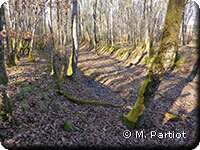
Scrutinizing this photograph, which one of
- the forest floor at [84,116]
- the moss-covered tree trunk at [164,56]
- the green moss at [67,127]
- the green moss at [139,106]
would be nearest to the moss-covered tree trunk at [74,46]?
the forest floor at [84,116]

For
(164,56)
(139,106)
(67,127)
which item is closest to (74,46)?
(67,127)

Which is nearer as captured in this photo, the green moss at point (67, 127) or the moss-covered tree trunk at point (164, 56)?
the moss-covered tree trunk at point (164, 56)

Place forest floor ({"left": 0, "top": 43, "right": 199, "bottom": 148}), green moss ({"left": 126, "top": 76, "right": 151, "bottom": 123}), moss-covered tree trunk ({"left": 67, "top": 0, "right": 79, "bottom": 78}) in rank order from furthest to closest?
moss-covered tree trunk ({"left": 67, "top": 0, "right": 79, "bottom": 78})
green moss ({"left": 126, "top": 76, "right": 151, "bottom": 123})
forest floor ({"left": 0, "top": 43, "right": 199, "bottom": 148})

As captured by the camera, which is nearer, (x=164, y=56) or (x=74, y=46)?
(x=164, y=56)

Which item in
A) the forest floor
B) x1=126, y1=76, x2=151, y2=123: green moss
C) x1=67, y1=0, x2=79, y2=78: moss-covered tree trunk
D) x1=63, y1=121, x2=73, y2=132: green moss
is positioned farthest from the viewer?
x1=67, y1=0, x2=79, y2=78: moss-covered tree trunk

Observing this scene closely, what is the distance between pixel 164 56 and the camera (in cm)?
479

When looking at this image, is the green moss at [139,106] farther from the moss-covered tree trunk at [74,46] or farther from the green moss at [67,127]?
the moss-covered tree trunk at [74,46]

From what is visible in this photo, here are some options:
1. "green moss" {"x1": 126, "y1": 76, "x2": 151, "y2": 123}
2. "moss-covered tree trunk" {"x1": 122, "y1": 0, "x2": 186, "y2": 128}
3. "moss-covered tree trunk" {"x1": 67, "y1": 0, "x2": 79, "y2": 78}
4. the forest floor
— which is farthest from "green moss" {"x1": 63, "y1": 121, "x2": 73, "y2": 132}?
Answer: "moss-covered tree trunk" {"x1": 67, "y1": 0, "x2": 79, "y2": 78}

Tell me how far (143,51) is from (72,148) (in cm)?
1628

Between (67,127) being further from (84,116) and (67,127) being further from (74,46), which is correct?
(74,46)

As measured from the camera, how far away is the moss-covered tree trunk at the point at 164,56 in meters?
4.54

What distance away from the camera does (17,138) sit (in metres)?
4.02

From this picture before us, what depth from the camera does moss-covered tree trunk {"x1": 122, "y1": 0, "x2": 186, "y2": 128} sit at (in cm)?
454

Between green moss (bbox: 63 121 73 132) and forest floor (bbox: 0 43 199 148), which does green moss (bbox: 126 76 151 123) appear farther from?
green moss (bbox: 63 121 73 132)
